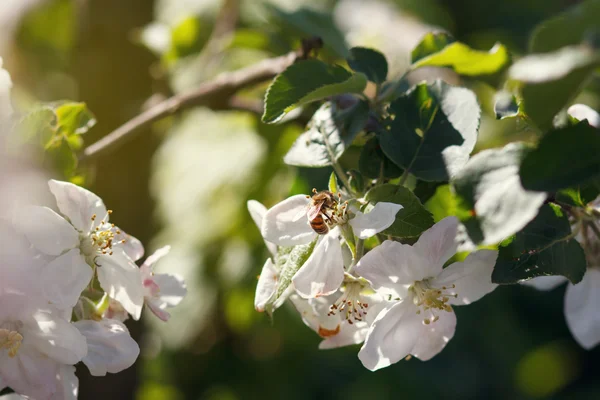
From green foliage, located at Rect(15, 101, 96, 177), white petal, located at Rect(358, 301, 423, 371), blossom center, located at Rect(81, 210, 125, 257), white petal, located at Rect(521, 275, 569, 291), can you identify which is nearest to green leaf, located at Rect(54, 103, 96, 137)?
green foliage, located at Rect(15, 101, 96, 177)

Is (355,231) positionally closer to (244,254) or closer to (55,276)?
(55,276)

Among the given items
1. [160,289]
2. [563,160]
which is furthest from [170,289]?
[563,160]

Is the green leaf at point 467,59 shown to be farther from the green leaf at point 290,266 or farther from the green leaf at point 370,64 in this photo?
the green leaf at point 290,266

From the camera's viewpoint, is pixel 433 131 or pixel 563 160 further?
pixel 433 131

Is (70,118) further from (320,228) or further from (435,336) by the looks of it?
(435,336)

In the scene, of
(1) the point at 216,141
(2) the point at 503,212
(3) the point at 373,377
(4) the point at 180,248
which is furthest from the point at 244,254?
(2) the point at 503,212

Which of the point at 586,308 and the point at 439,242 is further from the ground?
the point at 439,242

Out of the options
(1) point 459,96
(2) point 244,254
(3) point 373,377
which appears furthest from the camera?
(3) point 373,377

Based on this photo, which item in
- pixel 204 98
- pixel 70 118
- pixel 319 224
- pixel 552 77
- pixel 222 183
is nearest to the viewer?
pixel 552 77
